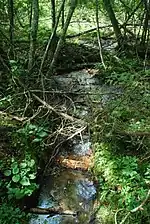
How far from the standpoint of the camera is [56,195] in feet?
11.8

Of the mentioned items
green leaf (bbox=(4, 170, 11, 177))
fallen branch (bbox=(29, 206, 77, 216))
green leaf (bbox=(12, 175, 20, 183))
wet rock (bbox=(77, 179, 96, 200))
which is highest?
green leaf (bbox=(4, 170, 11, 177))

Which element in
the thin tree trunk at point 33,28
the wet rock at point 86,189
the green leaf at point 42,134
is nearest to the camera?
the wet rock at point 86,189

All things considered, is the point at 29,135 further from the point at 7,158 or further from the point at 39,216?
the point at 39,216

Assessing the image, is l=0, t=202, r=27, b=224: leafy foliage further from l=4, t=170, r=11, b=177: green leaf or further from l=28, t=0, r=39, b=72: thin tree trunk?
l=28, t=0, r=39, b=72: thin tree trunk

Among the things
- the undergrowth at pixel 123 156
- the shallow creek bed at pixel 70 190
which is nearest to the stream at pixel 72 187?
the shallow creek bed at pixel 70 190

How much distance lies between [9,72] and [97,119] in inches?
60.7

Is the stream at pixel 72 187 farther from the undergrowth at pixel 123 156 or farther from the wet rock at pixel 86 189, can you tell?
the undergrowth at pixel 123 156

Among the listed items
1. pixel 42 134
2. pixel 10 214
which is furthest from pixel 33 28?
pixel 10 214

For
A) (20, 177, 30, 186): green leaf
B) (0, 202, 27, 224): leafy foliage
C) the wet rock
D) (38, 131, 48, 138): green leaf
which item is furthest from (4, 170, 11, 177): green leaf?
the wet rock

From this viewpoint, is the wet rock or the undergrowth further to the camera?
the wet rock

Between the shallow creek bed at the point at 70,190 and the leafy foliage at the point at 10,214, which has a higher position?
the leafy foliage at the point at 10,214

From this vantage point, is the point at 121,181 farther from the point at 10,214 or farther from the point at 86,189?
the point at 10,214

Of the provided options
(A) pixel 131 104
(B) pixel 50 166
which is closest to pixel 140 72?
(A) pixel 131 104

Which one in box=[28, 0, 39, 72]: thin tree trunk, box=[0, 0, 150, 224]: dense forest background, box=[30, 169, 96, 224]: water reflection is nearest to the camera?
box=[0, 0, 150, 224]: dense forest background
